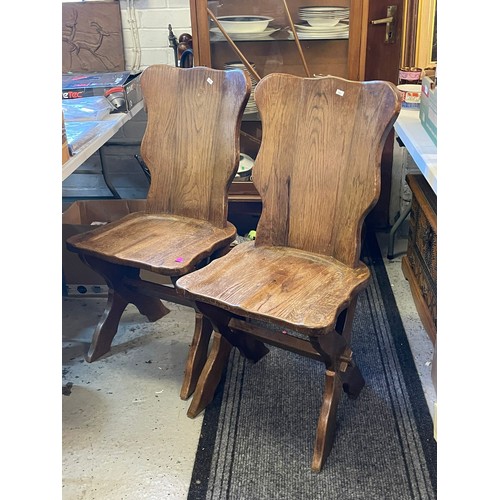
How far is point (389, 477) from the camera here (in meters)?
1.45

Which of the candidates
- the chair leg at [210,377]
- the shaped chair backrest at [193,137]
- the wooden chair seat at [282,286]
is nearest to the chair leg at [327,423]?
the wooden chair seat at [282,286]

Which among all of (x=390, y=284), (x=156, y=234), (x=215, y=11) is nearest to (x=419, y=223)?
(x=390, y=284)

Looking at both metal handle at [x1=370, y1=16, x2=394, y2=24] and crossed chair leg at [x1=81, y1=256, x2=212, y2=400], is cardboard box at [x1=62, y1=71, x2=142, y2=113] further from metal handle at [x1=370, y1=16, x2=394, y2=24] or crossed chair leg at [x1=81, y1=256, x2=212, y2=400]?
metal handle at [x1=370, y1=16, x2=394, y2=24]

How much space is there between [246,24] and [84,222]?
1068 mm

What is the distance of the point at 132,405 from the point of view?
1.74 meters

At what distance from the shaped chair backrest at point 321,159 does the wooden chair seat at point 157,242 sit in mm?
168

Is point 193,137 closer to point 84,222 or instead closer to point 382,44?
point 84,222

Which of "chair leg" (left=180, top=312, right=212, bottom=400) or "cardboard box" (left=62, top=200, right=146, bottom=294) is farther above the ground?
"cardboard box" (left=62, top=200, right=146, bottom=294)

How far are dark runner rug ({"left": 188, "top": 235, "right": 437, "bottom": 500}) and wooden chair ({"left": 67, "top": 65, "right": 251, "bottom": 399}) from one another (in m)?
0.19

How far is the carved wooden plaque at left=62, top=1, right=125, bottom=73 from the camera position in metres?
2.48

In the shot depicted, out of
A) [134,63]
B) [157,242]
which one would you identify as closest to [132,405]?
[157,242]

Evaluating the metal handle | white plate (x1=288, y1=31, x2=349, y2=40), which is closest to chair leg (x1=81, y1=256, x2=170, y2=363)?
white plate (x1=288, y1=31, x2=349, y2=40)

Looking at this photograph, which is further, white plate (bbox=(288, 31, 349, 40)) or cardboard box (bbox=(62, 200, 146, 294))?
white plate (bbox=(288, 31, 349, 40))

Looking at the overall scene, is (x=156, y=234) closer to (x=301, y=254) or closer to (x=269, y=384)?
(x=301, y=254)
